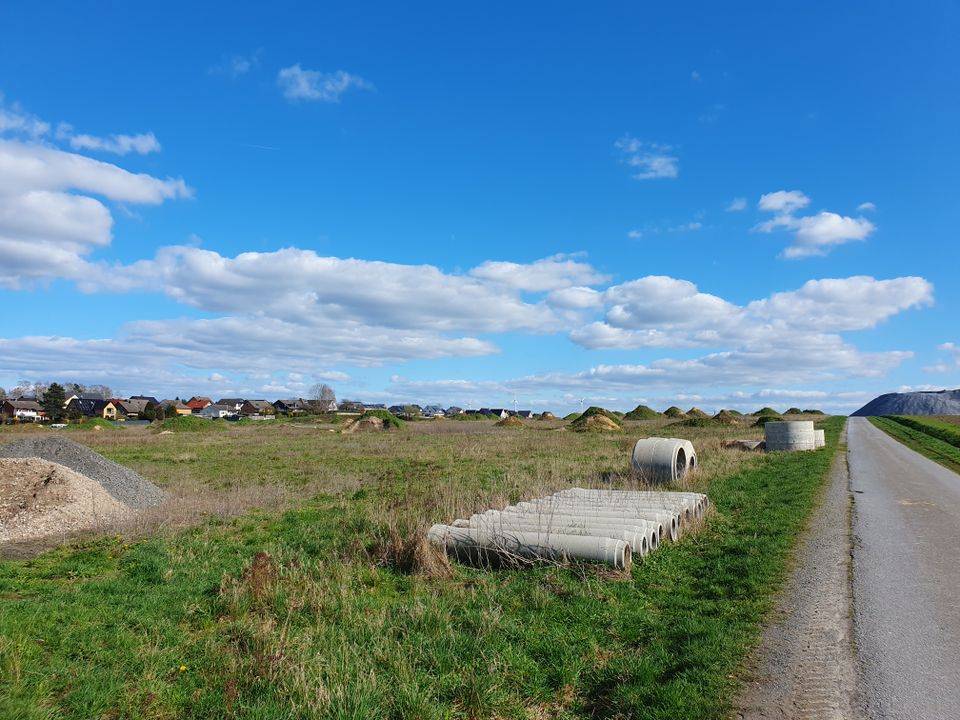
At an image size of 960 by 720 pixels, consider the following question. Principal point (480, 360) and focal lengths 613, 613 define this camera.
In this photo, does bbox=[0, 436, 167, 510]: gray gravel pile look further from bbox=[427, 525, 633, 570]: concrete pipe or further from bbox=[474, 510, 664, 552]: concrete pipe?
bbox=[474, 510, 664, 552]: concrete pipe

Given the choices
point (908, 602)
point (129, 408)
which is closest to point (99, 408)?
point (129, 408)

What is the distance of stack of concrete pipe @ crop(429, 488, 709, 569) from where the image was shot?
32.0 feet

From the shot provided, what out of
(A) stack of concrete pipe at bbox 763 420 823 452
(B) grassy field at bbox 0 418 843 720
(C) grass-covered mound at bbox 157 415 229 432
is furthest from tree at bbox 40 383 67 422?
(A) stack of concrete pipe at bbox 763 420 823 452

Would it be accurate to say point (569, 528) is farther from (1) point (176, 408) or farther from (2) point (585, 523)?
(1) point (176, 408)

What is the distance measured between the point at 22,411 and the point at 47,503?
123 meters

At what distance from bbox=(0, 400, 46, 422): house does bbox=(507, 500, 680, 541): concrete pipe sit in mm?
121000

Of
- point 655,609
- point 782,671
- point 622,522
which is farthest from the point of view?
point 622,522

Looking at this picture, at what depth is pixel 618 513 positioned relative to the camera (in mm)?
12188

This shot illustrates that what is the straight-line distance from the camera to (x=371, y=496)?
1822 centimetres

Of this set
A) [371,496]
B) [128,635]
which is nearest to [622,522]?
[128,635]

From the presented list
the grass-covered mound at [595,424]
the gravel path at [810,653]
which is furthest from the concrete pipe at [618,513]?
the grass-covered mound at [595,424]

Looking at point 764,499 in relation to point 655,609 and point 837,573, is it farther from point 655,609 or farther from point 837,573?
point 655,609

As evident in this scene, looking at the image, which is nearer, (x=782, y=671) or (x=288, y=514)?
(x=782, y=671)

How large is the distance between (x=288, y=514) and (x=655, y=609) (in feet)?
32.7
